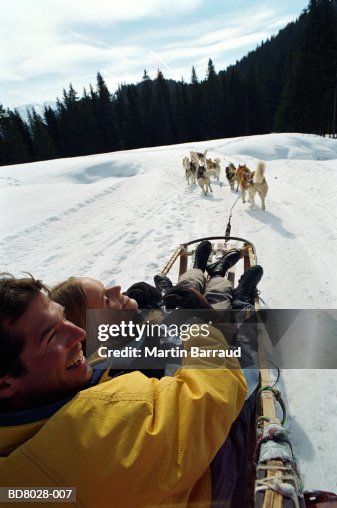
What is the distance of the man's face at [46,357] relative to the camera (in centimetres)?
107

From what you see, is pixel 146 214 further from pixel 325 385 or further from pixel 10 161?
pixel 10 161

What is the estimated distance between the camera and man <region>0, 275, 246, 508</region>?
2.94 feet

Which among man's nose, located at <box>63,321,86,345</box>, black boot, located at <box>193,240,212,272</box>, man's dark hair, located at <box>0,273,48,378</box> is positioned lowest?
black boot, located at <box>193,240,212,272</box>

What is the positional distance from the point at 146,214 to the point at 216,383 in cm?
600

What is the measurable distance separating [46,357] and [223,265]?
231 cm

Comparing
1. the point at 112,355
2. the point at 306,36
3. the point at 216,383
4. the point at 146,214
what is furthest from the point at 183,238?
the point at 306,36

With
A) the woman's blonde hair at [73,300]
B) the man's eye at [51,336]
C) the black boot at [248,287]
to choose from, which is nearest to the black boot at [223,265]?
the black boot at [248,287]

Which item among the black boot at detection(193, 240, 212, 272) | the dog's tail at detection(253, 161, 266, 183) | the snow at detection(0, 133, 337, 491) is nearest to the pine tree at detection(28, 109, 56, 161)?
the snow at detection(0, 133, 337, 491)

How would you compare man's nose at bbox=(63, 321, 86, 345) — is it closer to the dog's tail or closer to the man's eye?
the man's eye

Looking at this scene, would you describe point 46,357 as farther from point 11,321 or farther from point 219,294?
point 219,294

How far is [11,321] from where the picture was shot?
3.45ft

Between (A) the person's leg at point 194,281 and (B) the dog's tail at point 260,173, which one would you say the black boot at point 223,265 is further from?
(B) the dog's tail at point 260,173

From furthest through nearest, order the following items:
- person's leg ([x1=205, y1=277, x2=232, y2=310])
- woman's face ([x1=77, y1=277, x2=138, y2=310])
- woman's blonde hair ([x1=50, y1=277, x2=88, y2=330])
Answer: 1. person's leg ([x1=205, y1=277, x2=232, y2=310])
2. woman's face ([x1=77, y1=277, x2=138, y2=310])
3. woman's blonde hair ([x1=50, y1=277, x2=88, y2=330])

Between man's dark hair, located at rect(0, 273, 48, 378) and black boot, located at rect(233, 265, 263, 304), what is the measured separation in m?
1.85
